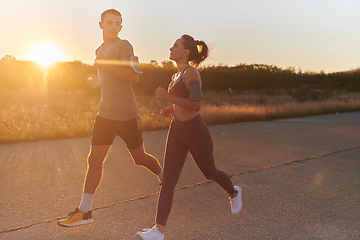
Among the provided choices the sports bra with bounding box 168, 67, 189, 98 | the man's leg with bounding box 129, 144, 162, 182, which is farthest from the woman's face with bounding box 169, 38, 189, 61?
the man's leg with bounding box 129, 144, 162, 182

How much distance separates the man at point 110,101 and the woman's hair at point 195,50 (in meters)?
0.58

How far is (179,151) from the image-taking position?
287cm

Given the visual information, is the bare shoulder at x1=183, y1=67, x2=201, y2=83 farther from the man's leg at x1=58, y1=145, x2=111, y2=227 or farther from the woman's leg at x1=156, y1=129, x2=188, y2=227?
the man's leg at x1=58, y1=145, x2=111, y2=227

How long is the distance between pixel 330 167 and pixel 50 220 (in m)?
4.70

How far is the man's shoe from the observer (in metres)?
3.01

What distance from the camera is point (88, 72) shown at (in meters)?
33.6

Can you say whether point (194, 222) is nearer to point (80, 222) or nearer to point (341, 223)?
point (80, 222)

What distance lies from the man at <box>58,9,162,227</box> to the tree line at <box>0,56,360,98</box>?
2656 cm

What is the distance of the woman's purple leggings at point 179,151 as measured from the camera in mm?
2766

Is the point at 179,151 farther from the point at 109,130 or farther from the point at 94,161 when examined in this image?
the point at 94,161

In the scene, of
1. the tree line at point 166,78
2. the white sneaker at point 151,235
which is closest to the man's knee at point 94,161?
the white sneaker at point 151,235

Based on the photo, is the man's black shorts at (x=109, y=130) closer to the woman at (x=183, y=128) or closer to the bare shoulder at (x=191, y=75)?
the woman at (x=183, y=128)

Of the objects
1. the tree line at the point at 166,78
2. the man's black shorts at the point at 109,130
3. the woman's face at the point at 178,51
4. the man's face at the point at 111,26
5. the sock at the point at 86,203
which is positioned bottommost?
the sock at the point at 86,203

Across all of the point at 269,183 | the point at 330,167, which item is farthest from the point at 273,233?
the point at 330,167
